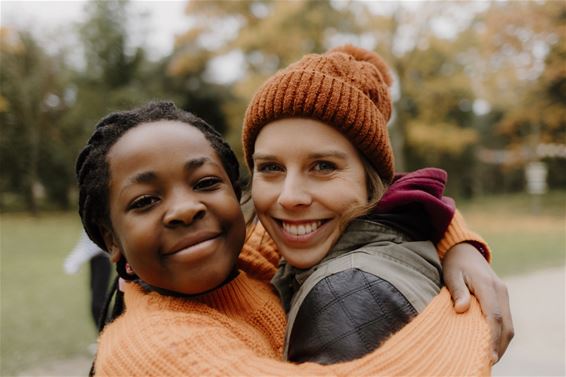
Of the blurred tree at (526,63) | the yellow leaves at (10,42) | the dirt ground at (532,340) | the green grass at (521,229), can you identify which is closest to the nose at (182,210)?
the dirt ground at (532,340)

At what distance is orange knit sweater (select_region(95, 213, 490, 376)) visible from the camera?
1.37 m

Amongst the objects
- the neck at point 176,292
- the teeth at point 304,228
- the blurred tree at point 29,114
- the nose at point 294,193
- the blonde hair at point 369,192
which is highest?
the nose at point 294,193

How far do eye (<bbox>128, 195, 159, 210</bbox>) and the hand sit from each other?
1.04m

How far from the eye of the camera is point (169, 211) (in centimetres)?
167

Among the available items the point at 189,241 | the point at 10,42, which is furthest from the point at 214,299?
the point at 10,42

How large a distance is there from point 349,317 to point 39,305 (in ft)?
26.7

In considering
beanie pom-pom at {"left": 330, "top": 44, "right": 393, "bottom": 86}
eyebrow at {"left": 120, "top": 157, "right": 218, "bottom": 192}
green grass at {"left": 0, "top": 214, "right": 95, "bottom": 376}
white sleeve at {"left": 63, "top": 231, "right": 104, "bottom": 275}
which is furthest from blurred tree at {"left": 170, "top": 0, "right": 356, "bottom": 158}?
eyebrow at {"left": 120, "top": 157, "right": 218, "bottom": 192}

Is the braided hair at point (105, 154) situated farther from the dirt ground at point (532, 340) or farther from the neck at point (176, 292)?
the dirt ground at point (532, 340)

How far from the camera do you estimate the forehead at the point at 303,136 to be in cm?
186

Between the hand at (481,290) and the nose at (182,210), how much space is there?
89 centimetres

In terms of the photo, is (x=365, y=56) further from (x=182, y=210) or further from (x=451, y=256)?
(x=182, y=210)

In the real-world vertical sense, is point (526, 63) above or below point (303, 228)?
below

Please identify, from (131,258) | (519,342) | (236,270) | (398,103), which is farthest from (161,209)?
(398,103)

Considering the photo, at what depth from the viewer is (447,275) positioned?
193cm
